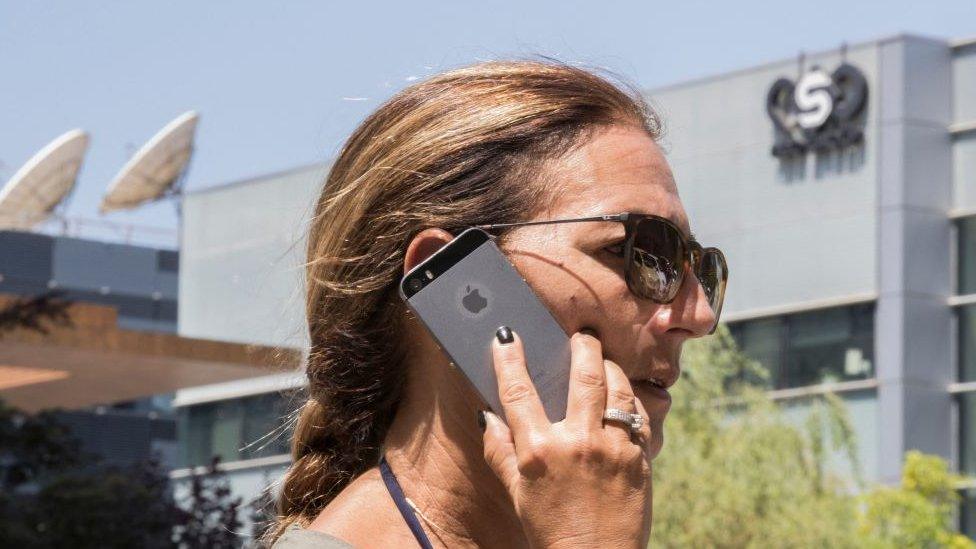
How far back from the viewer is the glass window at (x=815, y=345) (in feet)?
106

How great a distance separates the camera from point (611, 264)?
87.1 inches

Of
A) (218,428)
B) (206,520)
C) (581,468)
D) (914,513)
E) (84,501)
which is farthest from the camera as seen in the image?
(218,428)

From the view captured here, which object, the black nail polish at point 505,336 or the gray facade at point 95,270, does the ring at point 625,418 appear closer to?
the black nail polish at point 505,336

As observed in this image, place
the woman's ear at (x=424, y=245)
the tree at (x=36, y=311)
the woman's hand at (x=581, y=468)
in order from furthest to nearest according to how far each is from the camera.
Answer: the tree at (x=36, y=311)
the woman's ear at (x=424, y=245)
the woman's hand at (x=581, y=468)

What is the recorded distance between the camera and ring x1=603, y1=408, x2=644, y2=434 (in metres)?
2.05

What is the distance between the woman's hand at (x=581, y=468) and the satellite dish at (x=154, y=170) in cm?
4241

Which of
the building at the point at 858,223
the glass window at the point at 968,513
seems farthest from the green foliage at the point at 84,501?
the glass window at the point at 968,513

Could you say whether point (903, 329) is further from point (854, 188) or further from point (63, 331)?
point (63, 331)

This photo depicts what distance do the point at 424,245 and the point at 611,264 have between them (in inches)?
9.2

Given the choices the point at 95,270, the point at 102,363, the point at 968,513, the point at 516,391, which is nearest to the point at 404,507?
the point at 516,391

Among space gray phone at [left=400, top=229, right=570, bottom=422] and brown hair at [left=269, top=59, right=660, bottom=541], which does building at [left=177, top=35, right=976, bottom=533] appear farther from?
space gray phone at [left=400, top=229, right=570, bottom=422]

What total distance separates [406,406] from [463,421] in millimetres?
130

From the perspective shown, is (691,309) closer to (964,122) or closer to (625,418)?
(625,418)

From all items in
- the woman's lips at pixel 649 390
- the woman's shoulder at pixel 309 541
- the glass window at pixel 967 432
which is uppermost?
the woman's lips at pixel 649 390
